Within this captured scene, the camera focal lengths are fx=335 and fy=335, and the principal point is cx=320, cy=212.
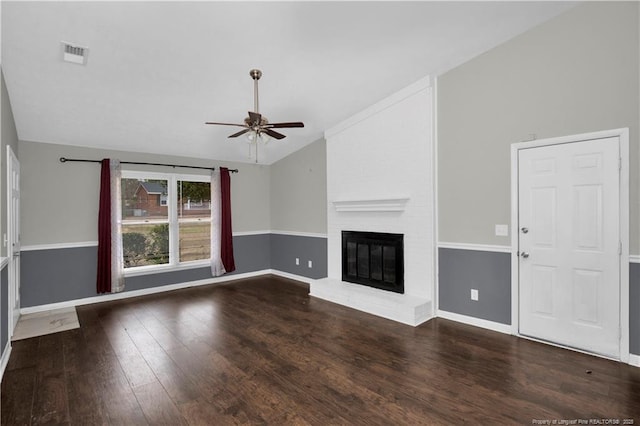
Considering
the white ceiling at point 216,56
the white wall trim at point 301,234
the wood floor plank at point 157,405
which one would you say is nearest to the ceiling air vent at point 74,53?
the white ceiling at point 216,56

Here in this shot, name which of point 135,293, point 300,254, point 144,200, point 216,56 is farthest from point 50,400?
point 300,254

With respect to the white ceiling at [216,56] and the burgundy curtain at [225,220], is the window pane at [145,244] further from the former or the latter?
the white ceiling at [216,56]

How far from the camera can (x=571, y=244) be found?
3.25 metres

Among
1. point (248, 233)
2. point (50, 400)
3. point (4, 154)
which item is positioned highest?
point (4, 154)

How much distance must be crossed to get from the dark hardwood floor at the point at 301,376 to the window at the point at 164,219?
5.27 ft

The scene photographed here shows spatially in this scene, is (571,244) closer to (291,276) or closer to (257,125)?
(257,125)

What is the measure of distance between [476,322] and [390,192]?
1.98 meters

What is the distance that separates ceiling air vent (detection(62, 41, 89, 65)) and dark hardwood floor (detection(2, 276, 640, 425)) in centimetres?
286

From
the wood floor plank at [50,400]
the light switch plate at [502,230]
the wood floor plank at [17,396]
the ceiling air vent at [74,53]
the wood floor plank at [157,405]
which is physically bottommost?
the wood floor plank at [50,400]

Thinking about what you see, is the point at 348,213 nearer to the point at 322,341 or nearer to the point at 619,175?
the point at 322,341

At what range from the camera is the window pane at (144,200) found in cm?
543

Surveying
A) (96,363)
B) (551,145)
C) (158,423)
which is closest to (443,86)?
(551,145)

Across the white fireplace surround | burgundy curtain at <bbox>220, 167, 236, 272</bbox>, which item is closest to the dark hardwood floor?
the white fireplace surround

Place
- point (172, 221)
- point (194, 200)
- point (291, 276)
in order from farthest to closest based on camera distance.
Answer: point (291, 276)
point (194, 200)
point (172, 221)
